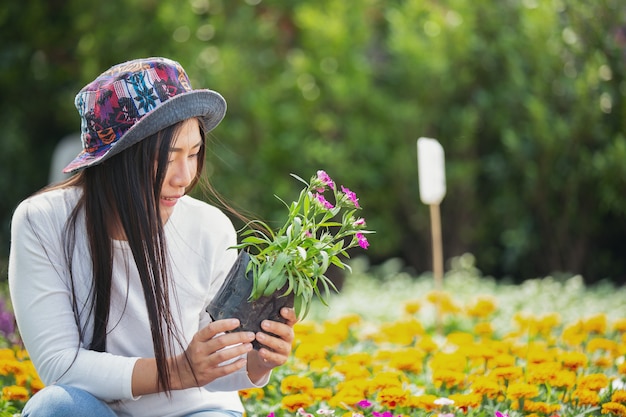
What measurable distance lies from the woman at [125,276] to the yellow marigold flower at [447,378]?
0.65 metres

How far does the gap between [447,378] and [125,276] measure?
964mm

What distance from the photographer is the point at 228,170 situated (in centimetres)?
656

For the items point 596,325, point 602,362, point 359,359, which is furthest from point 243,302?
point 596,325

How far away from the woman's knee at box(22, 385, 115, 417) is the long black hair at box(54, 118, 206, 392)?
5.4 inches

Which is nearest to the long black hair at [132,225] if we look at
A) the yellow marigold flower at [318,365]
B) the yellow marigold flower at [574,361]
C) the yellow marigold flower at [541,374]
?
the yellow marigold flower at [318,365]

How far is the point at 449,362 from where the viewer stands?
8.25 feet

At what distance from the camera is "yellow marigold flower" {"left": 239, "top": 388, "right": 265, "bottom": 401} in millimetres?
2383

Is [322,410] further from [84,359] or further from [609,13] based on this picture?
[609,13]

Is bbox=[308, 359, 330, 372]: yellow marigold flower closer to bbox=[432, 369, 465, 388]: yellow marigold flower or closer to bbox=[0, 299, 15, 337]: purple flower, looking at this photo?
bbox=[432, 369, 465, 388]: yellow marigold flower

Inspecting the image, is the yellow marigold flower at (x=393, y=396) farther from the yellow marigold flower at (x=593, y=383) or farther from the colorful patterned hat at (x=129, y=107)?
the colorful patterned hat at (x=129, y=107)

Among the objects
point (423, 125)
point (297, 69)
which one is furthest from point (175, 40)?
point (423, 125)

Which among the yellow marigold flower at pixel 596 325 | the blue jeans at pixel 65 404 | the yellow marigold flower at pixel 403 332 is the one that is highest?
the blue jeans at pixel 65 404

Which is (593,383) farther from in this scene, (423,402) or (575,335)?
(575,335)

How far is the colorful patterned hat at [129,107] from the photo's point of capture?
1771 millimetres
